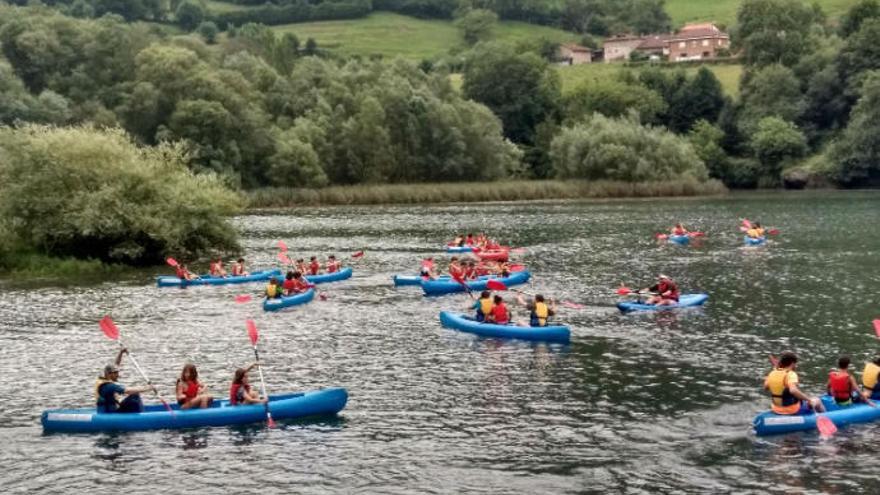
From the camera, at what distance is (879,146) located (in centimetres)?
11056

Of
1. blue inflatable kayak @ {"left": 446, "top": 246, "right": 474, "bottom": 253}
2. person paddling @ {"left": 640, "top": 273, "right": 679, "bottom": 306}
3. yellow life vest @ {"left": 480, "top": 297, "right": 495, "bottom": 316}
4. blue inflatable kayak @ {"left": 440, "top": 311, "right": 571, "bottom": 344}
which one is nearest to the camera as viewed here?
blue inflatable kayak @ {"left": 440, "top": 311, "right": 571, "bottom": 344}

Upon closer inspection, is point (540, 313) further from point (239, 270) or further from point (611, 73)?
point (611, 73)

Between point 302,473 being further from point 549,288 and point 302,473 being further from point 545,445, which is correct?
point 549,288

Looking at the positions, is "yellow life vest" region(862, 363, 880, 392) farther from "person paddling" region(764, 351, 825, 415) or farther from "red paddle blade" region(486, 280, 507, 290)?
"red paddle blade" region(486, 280, 507, 290)

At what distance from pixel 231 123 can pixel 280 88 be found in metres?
21.5

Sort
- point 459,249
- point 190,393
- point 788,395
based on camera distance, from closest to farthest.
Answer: point 788,395
point 190,393
point 459,249

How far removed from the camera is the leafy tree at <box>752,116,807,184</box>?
120 metres

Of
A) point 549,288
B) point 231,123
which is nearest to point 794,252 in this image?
point 549,288

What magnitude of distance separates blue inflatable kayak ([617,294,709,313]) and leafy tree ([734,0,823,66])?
11342cm

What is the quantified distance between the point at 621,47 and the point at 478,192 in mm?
102298

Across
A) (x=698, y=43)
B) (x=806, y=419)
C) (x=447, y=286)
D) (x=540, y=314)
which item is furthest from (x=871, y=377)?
(x=698, y=43)

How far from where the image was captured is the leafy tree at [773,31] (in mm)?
141125

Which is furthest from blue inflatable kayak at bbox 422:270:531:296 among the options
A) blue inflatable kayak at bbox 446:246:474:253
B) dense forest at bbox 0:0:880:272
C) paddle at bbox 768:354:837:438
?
paddle at bbox 768:354:837:438

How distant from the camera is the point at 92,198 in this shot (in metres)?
48.0
